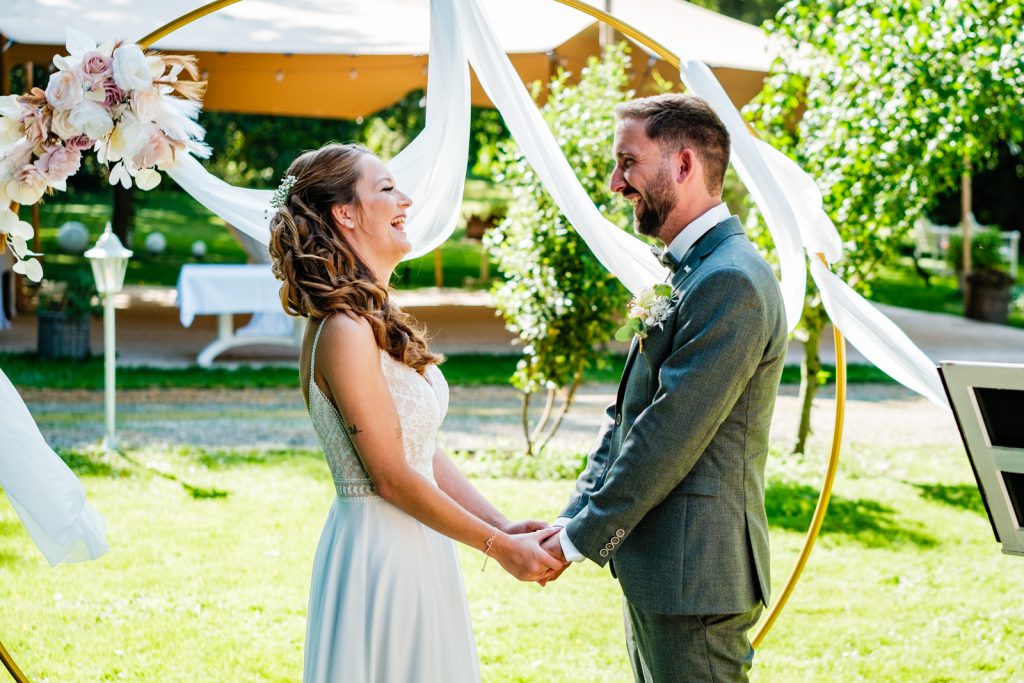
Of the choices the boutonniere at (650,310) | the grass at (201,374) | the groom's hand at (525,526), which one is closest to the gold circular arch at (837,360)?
the groom's hand at (525,526)

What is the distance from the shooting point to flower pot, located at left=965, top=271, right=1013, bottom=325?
17453 mm

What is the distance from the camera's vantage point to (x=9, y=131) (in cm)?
352

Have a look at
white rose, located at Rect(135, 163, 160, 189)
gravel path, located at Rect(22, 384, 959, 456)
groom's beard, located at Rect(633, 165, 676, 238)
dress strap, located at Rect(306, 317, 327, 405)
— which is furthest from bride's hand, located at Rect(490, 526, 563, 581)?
gravel path, located at Rect(22, 384, 959, 456)

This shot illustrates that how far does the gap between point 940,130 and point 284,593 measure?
4.95 meters

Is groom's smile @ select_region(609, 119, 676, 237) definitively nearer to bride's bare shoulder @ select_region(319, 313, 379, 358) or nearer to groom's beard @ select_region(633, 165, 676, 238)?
groom's beard @ select_region(633, 165, 676, 238)

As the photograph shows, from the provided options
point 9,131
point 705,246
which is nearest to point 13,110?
point 9,131

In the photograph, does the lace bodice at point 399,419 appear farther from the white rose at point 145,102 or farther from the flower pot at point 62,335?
the flower pot at point 62,335

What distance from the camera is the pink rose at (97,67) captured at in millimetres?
3332

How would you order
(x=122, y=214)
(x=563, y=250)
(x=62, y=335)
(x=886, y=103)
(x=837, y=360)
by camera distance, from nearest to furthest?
1. (x=837, y=360)
2. (x=886, y=103)
3. (x=563, y=250)
4. (x=62, y=335)
5. (x=122, y=214)

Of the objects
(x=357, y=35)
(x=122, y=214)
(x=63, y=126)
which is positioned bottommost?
(x=122, y=214)

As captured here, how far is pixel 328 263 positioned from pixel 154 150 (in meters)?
0.71

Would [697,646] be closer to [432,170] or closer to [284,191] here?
[284,191]

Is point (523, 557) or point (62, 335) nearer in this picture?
point (523, 557)

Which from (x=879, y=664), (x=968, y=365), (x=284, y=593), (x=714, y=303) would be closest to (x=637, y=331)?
(x=714, y=303)
